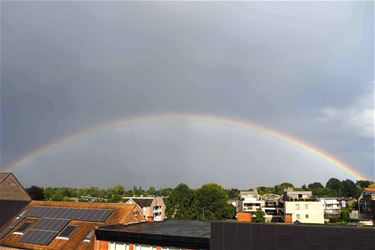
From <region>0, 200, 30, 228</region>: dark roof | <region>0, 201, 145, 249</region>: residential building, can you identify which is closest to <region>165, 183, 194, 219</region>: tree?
<region>0, 200, 30, 228</region>: dark roof

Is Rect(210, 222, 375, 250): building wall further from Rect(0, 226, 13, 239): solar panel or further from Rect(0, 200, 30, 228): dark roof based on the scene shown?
Rect(0, 200, 30, 228): dark roof

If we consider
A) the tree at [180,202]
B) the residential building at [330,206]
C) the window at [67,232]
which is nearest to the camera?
the window at [67,232]

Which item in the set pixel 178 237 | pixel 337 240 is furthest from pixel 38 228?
pixel 337 240

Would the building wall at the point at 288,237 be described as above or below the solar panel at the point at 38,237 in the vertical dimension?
above

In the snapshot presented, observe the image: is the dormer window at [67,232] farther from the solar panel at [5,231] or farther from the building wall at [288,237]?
the building wall at [288,237]

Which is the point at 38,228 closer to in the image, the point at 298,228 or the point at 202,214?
the point at 298,228

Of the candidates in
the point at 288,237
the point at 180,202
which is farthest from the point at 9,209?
the point at 180,202

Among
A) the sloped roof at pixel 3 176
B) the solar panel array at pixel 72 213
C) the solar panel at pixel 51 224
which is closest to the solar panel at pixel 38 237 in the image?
the solar panel at pixel 51 224

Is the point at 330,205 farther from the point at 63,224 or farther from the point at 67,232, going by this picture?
the point at 67,232
